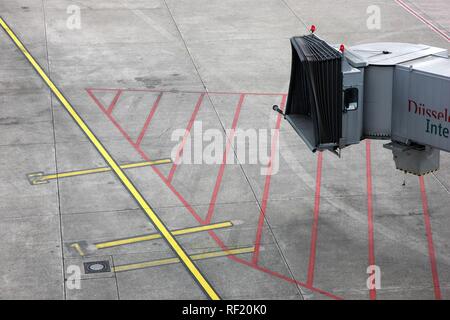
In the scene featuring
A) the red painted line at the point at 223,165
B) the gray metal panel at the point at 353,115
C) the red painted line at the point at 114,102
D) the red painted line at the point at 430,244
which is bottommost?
the red painted line at the point at 430,244

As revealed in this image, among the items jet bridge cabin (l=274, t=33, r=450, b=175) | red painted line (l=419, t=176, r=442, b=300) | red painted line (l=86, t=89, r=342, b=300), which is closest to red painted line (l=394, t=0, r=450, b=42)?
red painted line (l=419, t=176, r=442, b=300)

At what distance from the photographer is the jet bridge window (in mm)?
28423

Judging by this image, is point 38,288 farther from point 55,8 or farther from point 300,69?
point 55,8

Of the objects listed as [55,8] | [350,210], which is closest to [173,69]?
[55,8]

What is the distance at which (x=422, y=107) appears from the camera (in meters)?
27.9

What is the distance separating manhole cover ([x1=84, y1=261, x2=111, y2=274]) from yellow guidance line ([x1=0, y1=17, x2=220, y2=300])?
2151 millimetres

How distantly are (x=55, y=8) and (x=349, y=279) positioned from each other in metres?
30.6

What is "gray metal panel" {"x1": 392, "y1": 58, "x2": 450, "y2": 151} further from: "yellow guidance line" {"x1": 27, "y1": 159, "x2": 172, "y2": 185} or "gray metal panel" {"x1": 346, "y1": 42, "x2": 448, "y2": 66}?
"yellow guidance line" {"x1": 27, "y1": 159, "x2": 172, "y2": 185}

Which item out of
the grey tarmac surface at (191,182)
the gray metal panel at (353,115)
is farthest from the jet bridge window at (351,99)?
the grey tarmac surface at (191,182)

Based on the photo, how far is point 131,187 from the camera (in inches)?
1297

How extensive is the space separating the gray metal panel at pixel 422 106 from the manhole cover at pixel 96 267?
938 cm

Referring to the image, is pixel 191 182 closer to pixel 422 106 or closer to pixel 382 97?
pixel 382 97

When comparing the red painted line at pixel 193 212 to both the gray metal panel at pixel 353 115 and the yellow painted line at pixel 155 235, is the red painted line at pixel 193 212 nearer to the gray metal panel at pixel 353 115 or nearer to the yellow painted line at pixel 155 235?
the yellow painted line at pixel 155 235

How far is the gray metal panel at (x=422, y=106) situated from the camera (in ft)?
89.4
